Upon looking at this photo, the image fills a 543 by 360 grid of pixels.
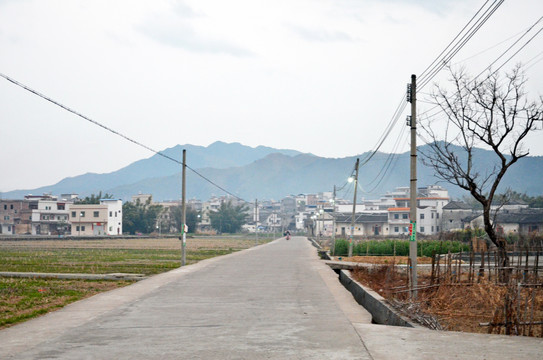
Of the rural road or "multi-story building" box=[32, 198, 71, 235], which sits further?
"multi-story building" box=[32, 198, 71, 235]

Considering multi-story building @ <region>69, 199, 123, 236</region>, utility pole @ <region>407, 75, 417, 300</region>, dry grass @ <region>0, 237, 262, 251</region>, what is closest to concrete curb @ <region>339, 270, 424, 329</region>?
utility pole @ <region>407, 75, 417, 300</region>

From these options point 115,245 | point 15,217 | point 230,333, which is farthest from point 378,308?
point 15,217

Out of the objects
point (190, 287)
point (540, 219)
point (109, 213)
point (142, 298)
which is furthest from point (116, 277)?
point (109, 213)

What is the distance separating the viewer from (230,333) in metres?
11.2

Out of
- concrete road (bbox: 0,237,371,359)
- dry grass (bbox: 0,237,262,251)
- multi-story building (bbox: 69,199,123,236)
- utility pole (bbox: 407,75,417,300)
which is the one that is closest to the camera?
Answer: concrete road (bbox: 0,237,371,359)

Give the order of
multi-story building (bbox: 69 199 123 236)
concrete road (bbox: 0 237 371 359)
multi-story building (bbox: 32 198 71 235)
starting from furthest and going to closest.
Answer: multi-story building (bbox: 32 198 71 235), multi-story building (bbox: 69 199 123 236), concrete road (bbox: 0 237 371 359)

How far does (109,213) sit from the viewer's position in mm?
127500

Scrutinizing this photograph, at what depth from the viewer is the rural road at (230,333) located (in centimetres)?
924

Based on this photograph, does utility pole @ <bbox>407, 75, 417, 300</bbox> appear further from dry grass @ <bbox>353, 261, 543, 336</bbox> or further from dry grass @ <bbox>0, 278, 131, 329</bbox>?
dry grass @ <bbox>0, 278, 131, 329</bbox>

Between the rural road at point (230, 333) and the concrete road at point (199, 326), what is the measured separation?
17 mm

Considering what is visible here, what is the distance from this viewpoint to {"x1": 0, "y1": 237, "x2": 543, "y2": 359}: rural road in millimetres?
9242

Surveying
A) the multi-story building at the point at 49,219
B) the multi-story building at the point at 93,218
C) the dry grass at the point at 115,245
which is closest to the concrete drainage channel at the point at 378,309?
the dry grass at the point at 115,245

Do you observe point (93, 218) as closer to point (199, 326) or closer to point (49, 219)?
point (49, 219)

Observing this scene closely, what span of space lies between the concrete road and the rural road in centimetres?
2
